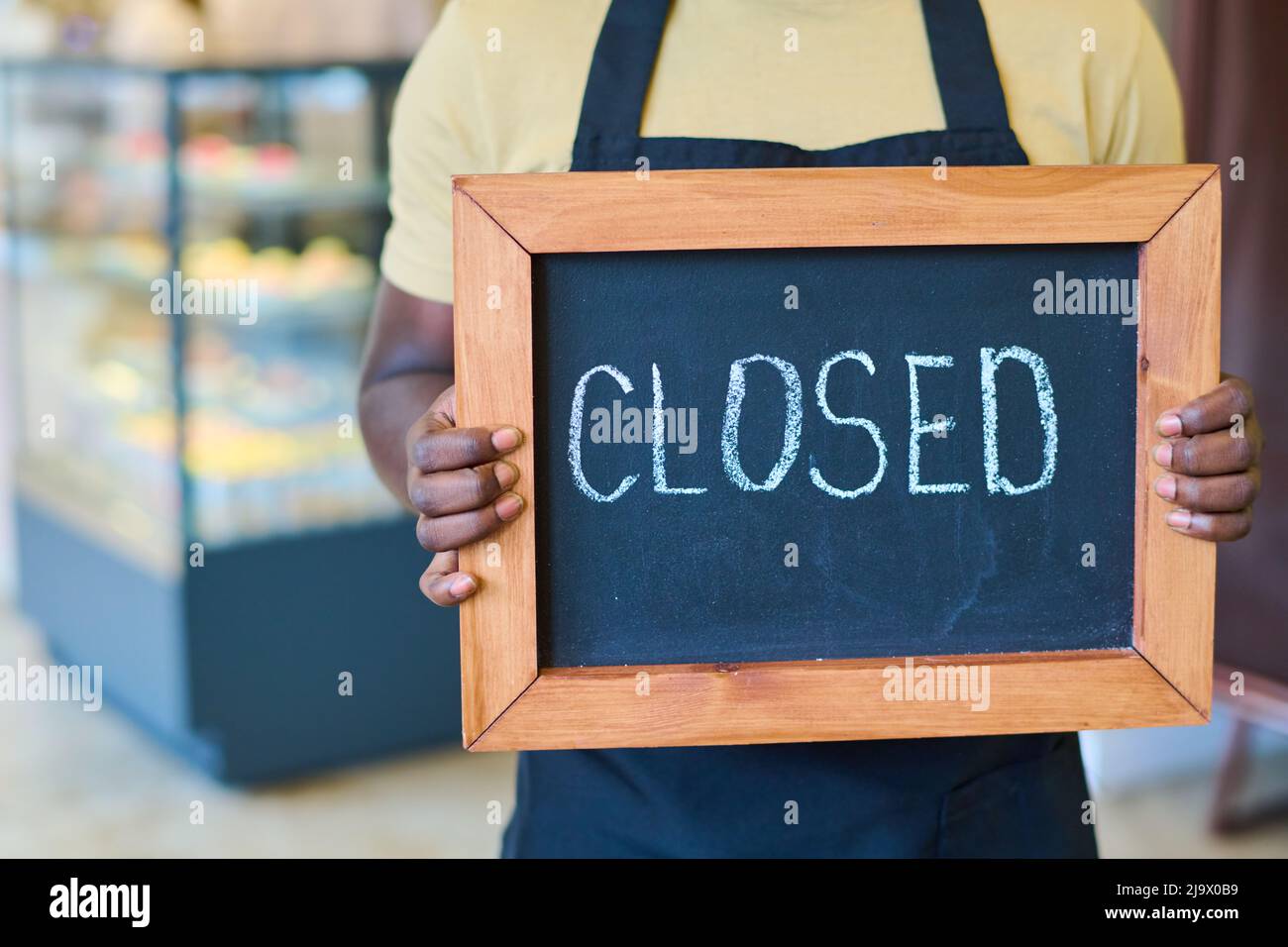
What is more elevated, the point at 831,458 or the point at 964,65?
the point at 964,65

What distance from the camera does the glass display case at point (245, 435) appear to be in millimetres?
3191

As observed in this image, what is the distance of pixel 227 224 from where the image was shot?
3463mm

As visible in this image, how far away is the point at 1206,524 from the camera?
1.09 m

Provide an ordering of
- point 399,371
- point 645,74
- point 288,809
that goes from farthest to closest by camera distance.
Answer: point 288,809, point 399,371, point 645,74

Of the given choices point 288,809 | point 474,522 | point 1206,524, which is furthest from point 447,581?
point 288,809

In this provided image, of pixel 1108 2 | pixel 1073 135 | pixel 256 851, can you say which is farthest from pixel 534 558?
pixel 256 851

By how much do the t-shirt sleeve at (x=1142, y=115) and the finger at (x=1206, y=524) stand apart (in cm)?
37

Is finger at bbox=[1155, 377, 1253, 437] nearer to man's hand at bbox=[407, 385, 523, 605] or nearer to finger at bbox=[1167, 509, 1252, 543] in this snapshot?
finger at bbox=[1167, 509, 1252, 543]

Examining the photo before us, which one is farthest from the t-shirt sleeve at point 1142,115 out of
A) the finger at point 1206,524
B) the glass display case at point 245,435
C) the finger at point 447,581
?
the glass display case at point 245,435

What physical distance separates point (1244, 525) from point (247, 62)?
8.68 feet

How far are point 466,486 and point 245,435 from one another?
239 cm

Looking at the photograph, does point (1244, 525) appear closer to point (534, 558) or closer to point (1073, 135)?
point (1073, 135)

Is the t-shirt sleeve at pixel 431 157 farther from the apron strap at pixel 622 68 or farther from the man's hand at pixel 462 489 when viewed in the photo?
the man's hand at pixel 462 489

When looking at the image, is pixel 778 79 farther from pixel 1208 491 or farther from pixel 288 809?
pixel 288 809
